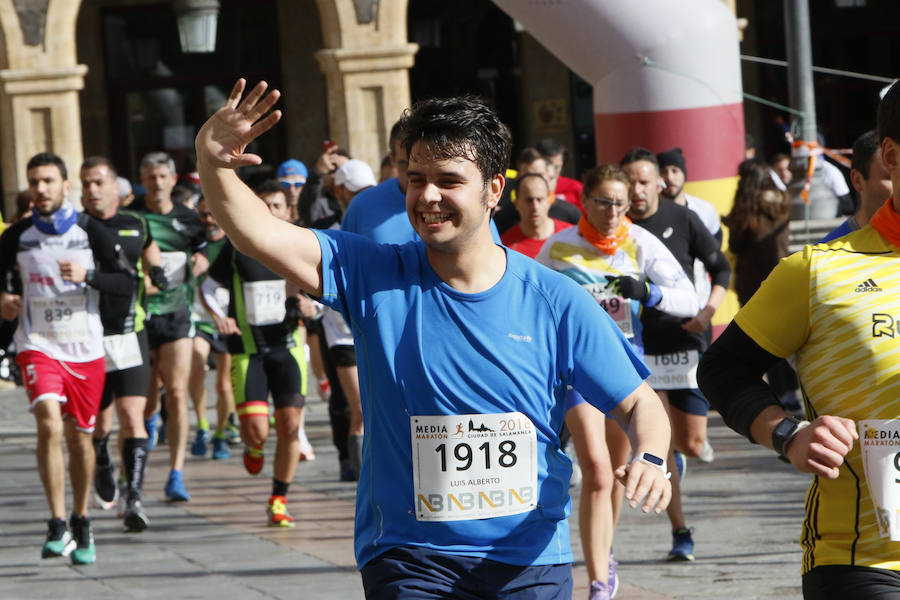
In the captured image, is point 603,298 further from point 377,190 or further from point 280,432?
point 280,432

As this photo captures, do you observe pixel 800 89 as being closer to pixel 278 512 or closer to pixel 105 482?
pixel 278 512

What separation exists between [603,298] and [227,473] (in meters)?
4.26

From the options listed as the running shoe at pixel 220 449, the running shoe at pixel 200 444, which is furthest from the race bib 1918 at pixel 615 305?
the running shoe at pixel 200 444

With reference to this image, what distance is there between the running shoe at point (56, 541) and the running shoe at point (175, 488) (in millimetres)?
1539

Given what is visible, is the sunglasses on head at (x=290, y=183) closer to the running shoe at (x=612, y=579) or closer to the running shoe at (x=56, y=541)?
the running shoe at (x=56, y=541)

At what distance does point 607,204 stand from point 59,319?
2920 mm

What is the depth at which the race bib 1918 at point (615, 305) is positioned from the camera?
21.6 ft

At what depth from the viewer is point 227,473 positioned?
33.1 feet

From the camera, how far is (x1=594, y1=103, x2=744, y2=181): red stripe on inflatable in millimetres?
8688

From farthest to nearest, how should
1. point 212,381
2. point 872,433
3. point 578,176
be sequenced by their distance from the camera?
point 578,176 → point 212,381 → point 872,433

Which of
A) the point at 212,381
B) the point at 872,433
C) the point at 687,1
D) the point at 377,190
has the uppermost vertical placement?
the point at 687,1

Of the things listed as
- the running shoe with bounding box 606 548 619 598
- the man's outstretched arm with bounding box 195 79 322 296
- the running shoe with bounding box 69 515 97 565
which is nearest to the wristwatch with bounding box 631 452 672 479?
the man's outstretched arm with bounding box 195 79 322 296

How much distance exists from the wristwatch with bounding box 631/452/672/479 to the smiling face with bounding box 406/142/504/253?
0.60 metres

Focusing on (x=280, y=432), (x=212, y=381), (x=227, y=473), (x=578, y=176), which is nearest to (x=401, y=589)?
(x=280, y=432)
